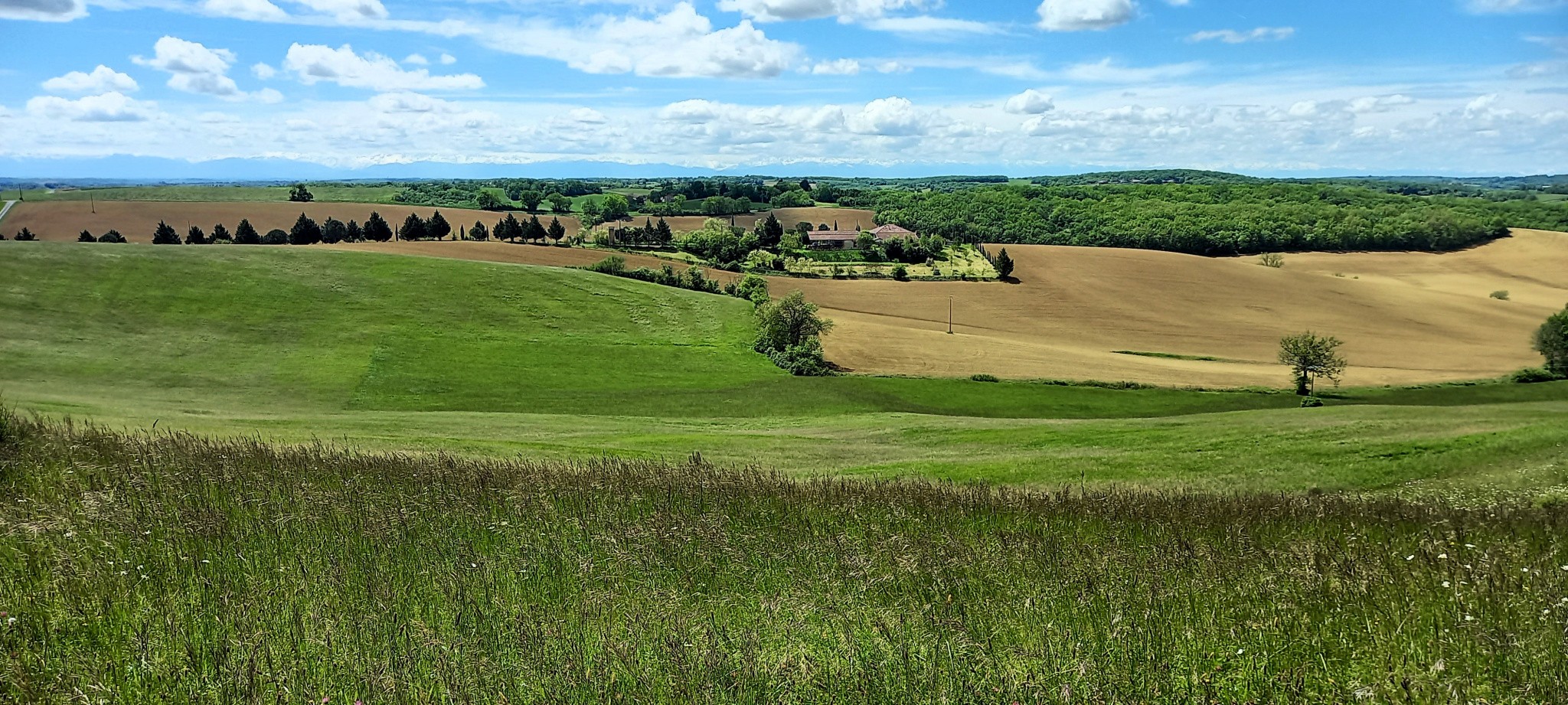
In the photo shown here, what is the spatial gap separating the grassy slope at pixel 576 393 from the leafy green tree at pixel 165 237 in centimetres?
3140

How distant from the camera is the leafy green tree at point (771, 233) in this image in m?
139

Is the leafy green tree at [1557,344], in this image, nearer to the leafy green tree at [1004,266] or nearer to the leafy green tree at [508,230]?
the leafy green tree at [1004,266]

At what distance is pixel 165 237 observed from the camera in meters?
106

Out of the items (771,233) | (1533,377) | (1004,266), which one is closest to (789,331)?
(1004,266)

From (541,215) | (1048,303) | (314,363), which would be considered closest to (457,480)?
(314,363)

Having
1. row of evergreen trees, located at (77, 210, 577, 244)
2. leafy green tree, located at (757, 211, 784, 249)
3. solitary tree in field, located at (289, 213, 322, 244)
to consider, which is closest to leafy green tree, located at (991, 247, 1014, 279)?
leafy green tree, located at (757, 211, 784, 249)

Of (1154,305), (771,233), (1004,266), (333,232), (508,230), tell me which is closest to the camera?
(1154,305)

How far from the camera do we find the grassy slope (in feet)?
72.1

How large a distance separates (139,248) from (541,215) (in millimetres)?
100726

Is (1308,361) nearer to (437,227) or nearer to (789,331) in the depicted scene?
(789,331)

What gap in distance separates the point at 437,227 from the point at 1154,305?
98.8 meters

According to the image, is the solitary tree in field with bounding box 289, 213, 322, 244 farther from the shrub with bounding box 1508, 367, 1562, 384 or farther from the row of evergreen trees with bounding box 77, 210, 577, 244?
the shrub with bounding box 1508, 367, 1562, 384

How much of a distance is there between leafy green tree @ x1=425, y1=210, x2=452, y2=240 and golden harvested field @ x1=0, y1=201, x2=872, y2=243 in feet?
21.2

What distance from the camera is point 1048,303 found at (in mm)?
102438
